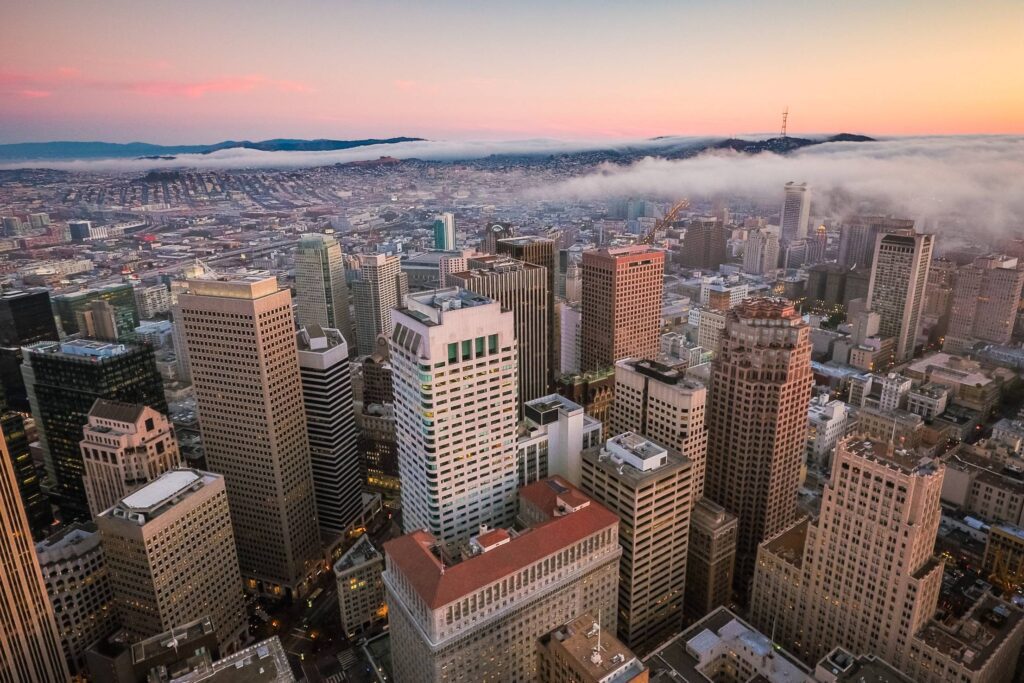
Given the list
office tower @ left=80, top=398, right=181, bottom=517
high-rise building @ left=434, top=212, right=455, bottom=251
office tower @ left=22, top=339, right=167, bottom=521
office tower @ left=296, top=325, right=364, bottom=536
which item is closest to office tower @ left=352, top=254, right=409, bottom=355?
high-rise building @ left=434, top=212, right=455, bottom=251

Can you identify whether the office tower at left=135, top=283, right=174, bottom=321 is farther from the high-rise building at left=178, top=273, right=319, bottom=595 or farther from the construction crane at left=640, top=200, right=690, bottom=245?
the construction crane at left=640, top=200, right=690, bottom=245

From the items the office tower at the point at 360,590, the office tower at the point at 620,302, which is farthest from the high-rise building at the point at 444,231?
the office tower at the point at 360,590

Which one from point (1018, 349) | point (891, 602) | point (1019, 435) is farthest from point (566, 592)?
point (1018, 349)

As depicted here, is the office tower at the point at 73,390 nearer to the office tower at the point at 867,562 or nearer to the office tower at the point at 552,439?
the office tower at the point at 552,439

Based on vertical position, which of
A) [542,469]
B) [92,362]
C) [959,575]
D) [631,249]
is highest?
[631,249]

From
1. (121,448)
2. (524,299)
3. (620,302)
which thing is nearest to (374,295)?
(524,299)

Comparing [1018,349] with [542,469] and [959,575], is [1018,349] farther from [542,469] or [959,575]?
[542,469]

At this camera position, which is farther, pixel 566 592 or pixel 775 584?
pixel 775 584
